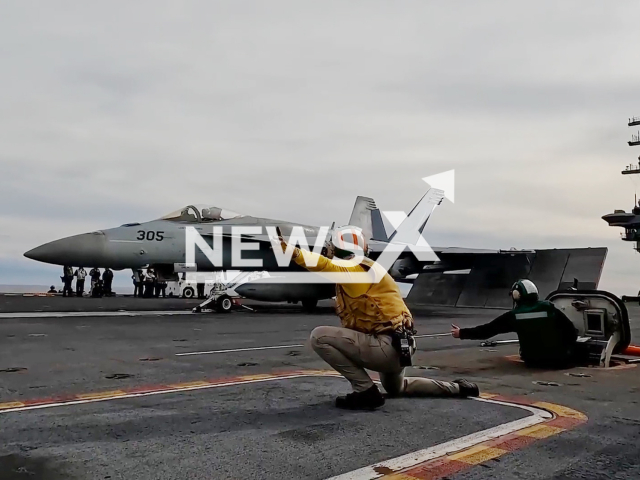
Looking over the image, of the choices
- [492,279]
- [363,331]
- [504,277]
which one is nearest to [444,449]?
[363,331]

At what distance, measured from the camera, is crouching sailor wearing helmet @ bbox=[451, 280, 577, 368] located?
639 cm

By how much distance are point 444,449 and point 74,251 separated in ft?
46.2

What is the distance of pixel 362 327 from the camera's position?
4367mm

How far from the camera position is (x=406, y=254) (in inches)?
811

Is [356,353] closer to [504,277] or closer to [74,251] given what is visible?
[74,251]

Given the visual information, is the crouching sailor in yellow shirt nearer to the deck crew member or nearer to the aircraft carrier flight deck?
the aircraft carrier flight deck

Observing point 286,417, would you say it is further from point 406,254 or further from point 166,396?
point 406,254

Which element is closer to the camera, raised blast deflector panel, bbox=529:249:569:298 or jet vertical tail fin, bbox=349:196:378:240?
raised blast deflector panel, bbox=529:249:569:298

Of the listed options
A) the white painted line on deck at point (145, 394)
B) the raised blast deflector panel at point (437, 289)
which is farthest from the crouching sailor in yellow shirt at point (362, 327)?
the raised blast deflector panel at point (437, 289)

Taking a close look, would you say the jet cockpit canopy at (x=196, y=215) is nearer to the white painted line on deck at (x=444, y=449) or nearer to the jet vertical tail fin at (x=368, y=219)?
the jet vertical tail fin at (x=368, y=219)

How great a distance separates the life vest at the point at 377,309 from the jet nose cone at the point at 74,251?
41.6 ft

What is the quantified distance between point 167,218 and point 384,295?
13562mm

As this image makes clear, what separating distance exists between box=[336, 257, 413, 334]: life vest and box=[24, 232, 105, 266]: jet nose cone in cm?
1268

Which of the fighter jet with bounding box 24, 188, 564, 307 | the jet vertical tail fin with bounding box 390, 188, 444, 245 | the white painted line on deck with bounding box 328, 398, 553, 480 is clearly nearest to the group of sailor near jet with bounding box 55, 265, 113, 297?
the fighter jet with bounding box 24, 188, 564, 307
